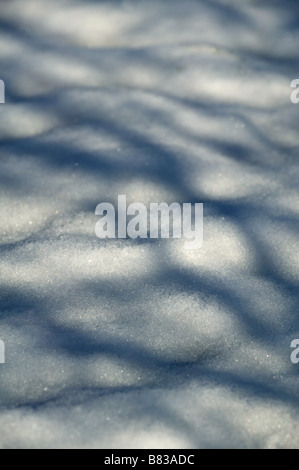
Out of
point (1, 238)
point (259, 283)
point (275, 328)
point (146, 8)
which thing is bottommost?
point (275, 328)

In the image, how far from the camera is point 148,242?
4.22 feet

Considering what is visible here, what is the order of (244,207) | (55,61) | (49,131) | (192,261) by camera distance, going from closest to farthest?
(192,261) < (244,207) < (49,131) < (55,61)

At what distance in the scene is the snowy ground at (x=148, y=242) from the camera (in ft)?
3.10

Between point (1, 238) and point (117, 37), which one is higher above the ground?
point (117, 37)

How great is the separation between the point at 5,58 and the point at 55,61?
0.23 m

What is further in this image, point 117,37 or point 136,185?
point 117,37

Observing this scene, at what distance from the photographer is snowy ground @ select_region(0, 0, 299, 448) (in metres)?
0.94

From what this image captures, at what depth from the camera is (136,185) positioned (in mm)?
1477

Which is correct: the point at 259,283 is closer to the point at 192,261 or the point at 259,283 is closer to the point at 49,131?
the point at 192,261

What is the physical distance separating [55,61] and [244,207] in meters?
1.15

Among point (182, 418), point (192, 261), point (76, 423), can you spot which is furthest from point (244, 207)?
point (76, 423)
